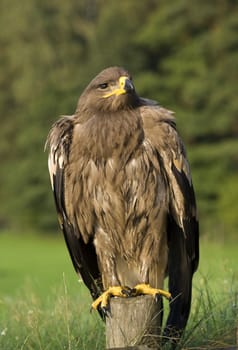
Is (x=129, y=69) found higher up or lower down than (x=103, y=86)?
lower down

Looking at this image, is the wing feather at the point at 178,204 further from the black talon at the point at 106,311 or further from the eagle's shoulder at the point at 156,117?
the black talon at the point at 106,311

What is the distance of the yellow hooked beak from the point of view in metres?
5.08

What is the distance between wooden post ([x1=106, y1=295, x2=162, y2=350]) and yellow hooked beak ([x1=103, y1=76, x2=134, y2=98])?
1.13 metres

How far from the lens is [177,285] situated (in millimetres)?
5137

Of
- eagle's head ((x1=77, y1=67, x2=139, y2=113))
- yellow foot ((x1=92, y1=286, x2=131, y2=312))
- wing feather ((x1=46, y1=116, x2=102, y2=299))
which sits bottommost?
yellow foot ((x1=92, y1=286, x2=131, y2=312))

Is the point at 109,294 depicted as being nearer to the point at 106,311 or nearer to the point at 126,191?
the point at 106,311

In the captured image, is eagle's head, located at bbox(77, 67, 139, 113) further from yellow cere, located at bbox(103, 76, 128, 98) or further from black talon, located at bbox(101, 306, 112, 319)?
black talon, located at bbox(101, 306, 112, 319)

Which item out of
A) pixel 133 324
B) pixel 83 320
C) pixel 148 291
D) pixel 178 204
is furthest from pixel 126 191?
pixel 83 320

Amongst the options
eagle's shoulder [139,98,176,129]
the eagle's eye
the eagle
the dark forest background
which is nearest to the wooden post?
the eagle

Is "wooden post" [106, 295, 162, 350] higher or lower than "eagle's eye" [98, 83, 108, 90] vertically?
lower

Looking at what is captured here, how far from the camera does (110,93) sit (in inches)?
204

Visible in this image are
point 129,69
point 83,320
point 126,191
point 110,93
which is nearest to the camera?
point 126,191

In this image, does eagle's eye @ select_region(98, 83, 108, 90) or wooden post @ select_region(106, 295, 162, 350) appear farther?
eagle's eye @ select_region(98, 83, 108, 90)

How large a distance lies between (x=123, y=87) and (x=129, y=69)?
2896 centimetres
